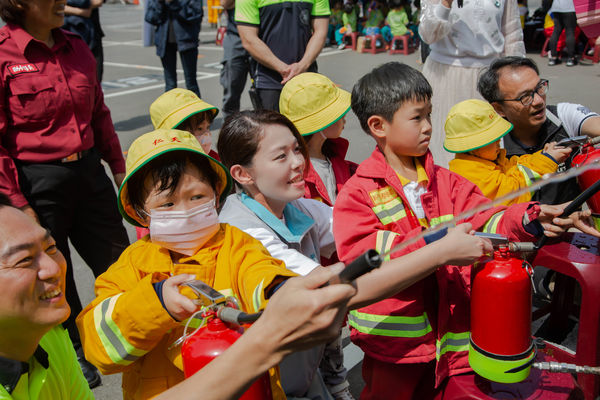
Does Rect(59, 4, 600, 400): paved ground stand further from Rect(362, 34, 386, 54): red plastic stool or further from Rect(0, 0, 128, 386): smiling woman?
Rect(0, 0, 128, 386): smiling woman

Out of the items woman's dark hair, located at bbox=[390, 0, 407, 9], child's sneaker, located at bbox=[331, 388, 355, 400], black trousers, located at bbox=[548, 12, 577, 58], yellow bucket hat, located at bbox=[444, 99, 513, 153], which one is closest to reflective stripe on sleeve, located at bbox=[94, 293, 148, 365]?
child's sneaker, located at bbox=[331, 388, 355, 400]

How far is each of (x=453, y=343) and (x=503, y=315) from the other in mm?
326

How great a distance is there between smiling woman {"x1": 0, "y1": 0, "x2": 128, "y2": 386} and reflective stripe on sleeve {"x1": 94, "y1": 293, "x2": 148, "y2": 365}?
1182 millimetres

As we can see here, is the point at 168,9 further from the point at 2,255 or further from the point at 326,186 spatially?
the point at 2,255

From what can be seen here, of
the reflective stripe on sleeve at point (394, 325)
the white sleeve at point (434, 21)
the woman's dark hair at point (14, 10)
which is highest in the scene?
the woman's dark hair at point (14, 10)

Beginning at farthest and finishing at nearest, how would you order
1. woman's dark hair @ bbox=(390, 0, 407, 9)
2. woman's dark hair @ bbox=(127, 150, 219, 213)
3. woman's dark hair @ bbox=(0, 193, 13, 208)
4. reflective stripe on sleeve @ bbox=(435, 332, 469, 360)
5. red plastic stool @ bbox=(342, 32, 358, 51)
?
red plastic stool @ bbox=(342, 32, 358, 51)
woman's dark hair @ bbox=(390, 0, 407, 9)
reflective stripe on sleeve @ bbox=(435, 332, 469, 360)
woman's dark hair @ bbox=(127, 150, 219, 213)
woman's dark hair @ bbox=(0, 193, 13, 208)

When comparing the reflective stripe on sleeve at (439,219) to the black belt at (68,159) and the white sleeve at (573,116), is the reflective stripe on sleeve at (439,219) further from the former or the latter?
the black belt at (68,159)

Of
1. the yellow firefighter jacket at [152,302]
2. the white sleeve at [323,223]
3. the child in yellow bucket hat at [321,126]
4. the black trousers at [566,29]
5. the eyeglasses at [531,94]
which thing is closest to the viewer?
the yellow firefighter jacket at [152,302]

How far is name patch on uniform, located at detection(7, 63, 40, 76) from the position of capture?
8.41 ft

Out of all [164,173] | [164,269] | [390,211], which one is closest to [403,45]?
[390,211]

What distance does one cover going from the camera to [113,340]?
1.52 m

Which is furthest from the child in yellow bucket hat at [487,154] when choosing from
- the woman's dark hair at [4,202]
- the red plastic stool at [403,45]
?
the red plastic stool at [403,45]

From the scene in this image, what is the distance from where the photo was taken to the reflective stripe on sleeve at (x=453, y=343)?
1948 mm

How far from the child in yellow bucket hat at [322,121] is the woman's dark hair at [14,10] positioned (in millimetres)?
1299
